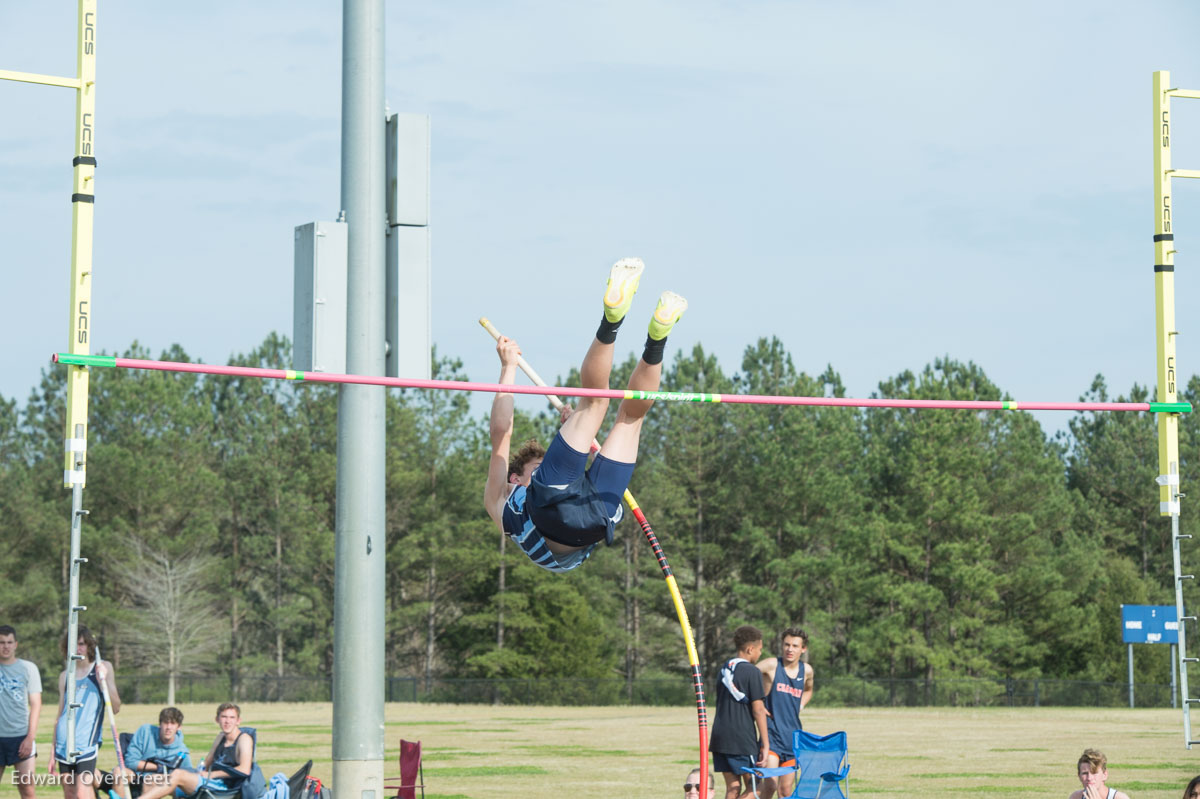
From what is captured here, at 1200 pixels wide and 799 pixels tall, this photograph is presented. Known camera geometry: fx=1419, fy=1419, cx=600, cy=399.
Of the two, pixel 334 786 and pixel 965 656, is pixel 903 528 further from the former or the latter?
pixel 334 786

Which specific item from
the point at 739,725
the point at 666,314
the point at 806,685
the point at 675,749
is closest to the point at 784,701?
the point at 806,685

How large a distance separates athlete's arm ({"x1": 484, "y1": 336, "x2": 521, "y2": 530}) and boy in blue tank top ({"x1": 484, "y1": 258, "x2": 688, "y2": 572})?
0.04ft

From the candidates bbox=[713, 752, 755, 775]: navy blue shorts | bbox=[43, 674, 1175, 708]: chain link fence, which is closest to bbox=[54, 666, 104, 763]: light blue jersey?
bbox=[713, 752, 755, 775]: navy blue shorts

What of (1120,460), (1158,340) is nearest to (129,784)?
(1158,340)

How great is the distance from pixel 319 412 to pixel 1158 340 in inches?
1776

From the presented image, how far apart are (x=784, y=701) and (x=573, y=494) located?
16.7 ft

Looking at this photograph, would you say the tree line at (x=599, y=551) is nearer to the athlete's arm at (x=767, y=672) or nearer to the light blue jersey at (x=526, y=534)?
the athlete's arm at (x=767, y=672)

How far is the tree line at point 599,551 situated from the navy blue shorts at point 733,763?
121ft

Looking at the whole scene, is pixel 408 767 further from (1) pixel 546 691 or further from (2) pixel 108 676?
(1) pixel 546 691

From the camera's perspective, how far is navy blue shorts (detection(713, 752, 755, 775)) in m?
9.93

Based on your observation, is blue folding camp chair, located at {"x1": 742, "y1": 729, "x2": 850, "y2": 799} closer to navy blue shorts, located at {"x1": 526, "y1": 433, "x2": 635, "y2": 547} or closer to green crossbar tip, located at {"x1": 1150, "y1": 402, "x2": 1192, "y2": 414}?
green crossbar tip, located at {"x1": 1150, "y1": 402, "x2": 1192, "y2": 414}

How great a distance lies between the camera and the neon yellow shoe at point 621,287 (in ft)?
19.3

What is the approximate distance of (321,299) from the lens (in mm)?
7281

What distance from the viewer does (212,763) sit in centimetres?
1050
